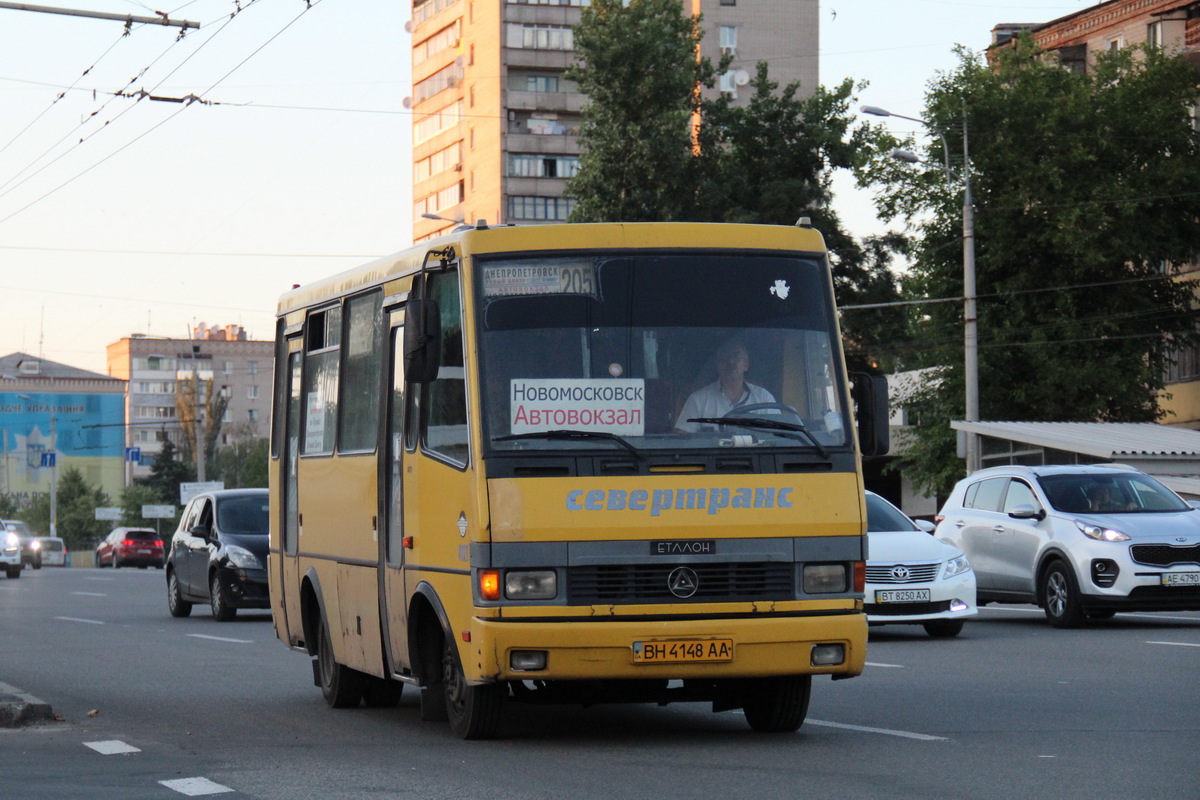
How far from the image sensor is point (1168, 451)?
36.9 meters

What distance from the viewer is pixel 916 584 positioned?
19.2m

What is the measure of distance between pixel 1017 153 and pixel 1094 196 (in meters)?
2.19

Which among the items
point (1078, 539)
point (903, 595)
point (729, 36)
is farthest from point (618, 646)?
point (729, 36)

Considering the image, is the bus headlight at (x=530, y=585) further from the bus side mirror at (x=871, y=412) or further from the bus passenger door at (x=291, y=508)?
the bus passenger door at (x=291, y=508)

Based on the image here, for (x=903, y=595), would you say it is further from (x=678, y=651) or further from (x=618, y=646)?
(x=618, y=646)

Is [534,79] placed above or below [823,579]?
above

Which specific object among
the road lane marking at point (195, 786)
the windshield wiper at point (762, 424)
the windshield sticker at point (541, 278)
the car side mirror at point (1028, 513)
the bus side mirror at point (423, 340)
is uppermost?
the windshield sticker at point (541, 278)

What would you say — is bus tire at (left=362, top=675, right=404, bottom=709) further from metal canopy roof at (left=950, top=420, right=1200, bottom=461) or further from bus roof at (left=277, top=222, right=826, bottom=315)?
metal canopy roof at (left=950, top=420, right=1200, bottom=461)

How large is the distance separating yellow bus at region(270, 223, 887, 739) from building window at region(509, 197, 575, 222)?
86843 mm

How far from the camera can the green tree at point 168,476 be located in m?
129

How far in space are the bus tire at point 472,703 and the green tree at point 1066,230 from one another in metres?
39.4

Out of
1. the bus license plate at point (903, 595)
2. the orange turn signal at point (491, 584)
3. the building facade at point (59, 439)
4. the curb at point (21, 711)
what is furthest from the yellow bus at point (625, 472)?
the building facade at point (59, 439)

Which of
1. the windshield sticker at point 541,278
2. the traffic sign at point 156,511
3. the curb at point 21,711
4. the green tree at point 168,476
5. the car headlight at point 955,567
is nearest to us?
the windshield sticker at point 541,278

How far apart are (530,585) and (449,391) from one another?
4.00 ft
